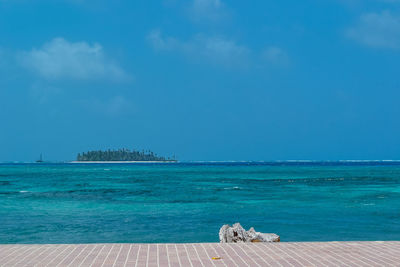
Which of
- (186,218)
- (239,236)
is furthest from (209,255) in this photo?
(186,218)

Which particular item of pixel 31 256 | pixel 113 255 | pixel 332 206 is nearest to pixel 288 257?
pixel 113 255

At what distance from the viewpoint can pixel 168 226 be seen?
771 inches

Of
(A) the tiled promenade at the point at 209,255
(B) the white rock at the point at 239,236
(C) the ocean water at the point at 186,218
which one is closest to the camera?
(A) the tiled promenade at the point at 209,255

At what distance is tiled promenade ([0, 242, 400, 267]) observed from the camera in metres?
7.80

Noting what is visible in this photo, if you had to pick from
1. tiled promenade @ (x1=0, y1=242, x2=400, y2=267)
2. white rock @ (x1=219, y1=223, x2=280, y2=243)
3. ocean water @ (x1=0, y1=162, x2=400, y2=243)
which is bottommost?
ocean water @ (x1=0, y1=162, x2=400, y2=243)

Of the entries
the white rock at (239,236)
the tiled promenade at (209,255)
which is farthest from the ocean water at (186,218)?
the tiled promenade at (209,255)

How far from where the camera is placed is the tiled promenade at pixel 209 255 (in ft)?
25.6

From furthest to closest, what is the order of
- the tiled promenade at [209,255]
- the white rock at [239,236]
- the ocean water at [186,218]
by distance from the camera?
the ocean water at [186,218] < the white rock at [239,236] < the tiled promenade at [209,255]

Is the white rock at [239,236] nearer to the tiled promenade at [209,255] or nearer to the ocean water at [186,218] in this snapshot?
the tiled promenade at [209,255]

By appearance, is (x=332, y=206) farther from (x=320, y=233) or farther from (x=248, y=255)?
(x=248, y=255)

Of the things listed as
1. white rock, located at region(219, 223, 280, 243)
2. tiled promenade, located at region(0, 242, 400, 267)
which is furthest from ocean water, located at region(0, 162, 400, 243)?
tiled promenade, located at region(0, 242, 400, 267)

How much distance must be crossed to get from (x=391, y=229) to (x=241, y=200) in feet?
43.1

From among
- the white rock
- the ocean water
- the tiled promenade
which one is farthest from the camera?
the ocean water

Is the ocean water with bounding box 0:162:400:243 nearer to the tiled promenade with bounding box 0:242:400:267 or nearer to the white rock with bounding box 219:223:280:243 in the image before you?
the white rock with bounding box 219:223:280:243
